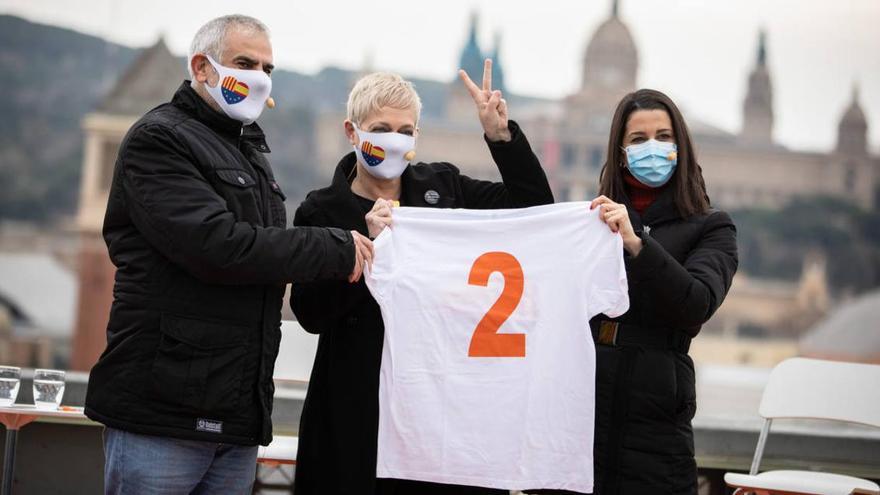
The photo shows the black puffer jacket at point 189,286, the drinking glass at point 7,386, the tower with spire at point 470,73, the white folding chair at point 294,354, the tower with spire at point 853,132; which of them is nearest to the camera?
the black puffer jacket at point 189,286

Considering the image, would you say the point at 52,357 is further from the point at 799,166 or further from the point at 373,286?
the point at 373,286

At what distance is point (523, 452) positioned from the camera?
3219mm

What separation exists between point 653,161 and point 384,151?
2.22ft

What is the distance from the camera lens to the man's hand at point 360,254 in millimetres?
3035

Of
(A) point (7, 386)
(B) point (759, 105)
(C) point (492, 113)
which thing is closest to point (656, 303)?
(C) point (492, 113)

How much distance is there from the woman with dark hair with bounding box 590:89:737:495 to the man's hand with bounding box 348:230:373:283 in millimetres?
572

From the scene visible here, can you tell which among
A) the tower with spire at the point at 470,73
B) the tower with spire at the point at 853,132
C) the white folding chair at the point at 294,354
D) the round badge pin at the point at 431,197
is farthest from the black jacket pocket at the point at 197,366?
the tower with spire at the point at 853,132

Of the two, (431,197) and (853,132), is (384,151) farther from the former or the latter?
(853,132)

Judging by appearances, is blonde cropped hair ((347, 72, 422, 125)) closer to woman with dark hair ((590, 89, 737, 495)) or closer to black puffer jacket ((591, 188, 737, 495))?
woman with dark hair ((590, 89, 737, 495))

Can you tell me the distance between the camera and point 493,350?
3.26 m

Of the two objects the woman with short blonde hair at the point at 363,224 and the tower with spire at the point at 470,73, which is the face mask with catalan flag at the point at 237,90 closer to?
the woman with short blonde hair at the point at 363,224

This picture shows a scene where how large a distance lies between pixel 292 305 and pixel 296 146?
303 feet

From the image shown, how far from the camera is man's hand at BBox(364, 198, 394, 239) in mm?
3240

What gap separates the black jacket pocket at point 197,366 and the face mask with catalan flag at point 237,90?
53cm
